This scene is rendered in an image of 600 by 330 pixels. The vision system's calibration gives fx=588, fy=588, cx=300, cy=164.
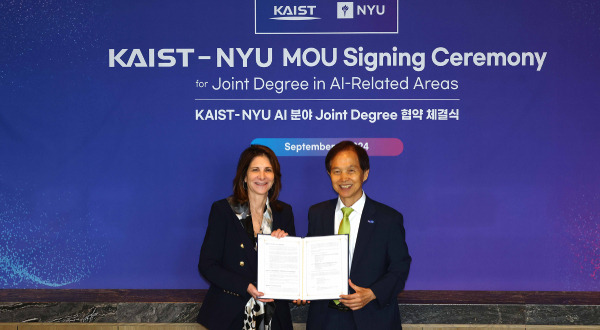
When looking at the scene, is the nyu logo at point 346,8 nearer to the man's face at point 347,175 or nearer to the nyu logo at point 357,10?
the nyu logo at point 357,10

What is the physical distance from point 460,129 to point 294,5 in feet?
4.88

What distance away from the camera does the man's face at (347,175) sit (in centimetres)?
309

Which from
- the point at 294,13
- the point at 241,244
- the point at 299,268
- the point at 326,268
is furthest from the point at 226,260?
the point at 294,13

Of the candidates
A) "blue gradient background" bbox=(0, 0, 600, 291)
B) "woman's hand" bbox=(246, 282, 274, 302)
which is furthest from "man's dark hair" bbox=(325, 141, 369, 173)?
"blue gradient background" bbox=(0, 0, 600, 291)

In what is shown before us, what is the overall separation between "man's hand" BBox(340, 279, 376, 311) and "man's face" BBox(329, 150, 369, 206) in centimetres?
46

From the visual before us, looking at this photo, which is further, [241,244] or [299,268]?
[241,244]

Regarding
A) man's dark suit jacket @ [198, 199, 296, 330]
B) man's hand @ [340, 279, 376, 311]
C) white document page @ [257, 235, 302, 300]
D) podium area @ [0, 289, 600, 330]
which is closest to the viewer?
man's hand @ [340, 279, 376, 311]

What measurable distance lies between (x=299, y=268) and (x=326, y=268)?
0.15 metres

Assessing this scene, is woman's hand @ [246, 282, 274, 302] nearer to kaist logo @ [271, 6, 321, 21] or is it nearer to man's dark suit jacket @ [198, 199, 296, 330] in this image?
man's dark suit jacket @ [198, 199, 296, 330]

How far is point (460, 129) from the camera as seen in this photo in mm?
4195

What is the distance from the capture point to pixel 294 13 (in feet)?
13.9

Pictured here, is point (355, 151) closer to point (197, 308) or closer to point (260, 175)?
point (260, 175)

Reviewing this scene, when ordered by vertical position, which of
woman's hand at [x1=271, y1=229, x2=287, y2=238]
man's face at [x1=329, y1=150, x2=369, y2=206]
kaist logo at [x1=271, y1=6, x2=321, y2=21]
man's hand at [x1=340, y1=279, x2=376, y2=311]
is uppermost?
kaist logo at [x1=271, y1=6, x2=321, y2=21]

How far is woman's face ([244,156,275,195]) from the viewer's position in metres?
3.26
